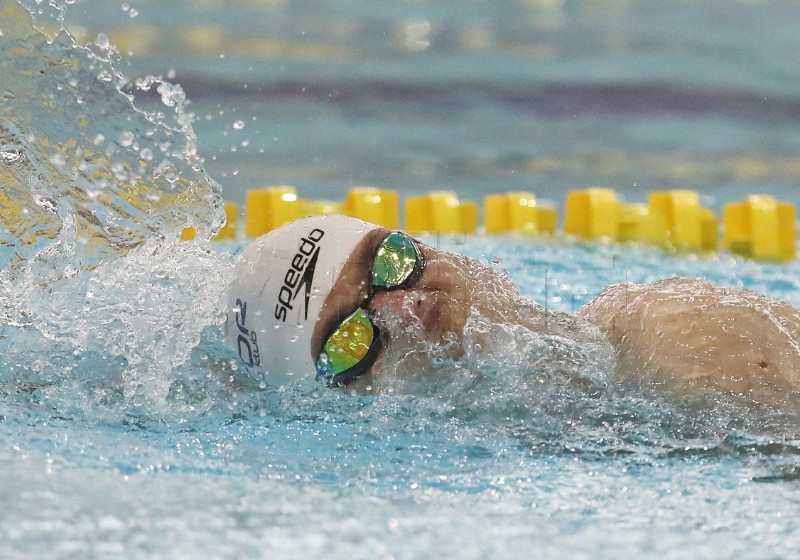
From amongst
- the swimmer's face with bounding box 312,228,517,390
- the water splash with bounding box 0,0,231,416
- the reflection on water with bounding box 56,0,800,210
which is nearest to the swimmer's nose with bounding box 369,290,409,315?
the swimmer's face with bounding box 312,228,517,390

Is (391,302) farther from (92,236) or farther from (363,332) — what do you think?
(92,236)

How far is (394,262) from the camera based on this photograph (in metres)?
1.71

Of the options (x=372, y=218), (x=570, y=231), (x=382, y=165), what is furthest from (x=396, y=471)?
(x=382, y=165)

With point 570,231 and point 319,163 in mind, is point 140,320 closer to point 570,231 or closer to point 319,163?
point 570,231

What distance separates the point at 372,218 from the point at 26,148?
2.53 meters

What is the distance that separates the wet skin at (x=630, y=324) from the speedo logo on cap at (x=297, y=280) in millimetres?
53

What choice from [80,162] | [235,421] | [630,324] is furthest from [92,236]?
[630,324]

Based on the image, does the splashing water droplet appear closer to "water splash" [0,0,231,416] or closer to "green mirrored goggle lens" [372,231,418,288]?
"water splash" [0,0,231,416]

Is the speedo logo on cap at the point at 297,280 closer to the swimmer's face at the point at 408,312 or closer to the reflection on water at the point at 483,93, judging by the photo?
the swimmer's face at the point at 408,312

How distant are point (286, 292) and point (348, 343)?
152 millimetres

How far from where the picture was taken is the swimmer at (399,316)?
166 centimetres

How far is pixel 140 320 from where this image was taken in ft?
5.96

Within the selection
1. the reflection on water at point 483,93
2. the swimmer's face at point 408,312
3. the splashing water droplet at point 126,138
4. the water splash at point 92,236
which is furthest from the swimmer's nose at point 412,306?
the reflection on water at point 483,93

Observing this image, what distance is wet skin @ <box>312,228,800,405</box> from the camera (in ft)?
5.13
